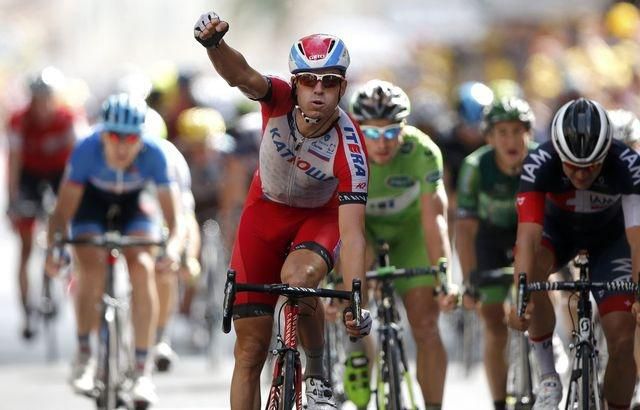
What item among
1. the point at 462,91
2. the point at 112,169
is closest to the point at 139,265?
the point at 112,169

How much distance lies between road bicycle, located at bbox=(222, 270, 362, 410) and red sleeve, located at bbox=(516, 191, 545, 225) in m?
1.50

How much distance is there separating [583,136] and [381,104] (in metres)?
1.99

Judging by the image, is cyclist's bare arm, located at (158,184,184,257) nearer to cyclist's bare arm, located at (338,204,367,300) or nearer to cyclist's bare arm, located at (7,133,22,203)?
cyclist's bare arm, located at (338,204,367,300)

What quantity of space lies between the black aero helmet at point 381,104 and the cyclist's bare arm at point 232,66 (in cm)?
227

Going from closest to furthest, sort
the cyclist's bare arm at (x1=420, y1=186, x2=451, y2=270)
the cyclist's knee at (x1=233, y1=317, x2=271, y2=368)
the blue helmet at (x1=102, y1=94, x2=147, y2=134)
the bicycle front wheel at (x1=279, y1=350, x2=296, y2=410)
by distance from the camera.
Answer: the bicycle front wheel at (x1=279, y1=350, x2=296, y2=410) → the cyclist's knee at (x1=233, y1=317, x2=271, y2=368) → the cyclist's bare arm at (x1=420, y1=186, x2=451, y2=270) → the blue helmet at (x1=102, y1=94, x2=147, y2=134)

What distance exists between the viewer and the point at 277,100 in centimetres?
934

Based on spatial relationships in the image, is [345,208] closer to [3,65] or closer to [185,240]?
[185,240]

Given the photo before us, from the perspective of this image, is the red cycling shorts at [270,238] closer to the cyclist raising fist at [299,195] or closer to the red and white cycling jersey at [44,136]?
the cyclist raising fist at [299,195]

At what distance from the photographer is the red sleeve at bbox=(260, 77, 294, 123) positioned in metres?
9.31

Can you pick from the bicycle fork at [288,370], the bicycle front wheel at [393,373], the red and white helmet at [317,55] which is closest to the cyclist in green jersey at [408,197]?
the bicycle front wheel at [393,373]

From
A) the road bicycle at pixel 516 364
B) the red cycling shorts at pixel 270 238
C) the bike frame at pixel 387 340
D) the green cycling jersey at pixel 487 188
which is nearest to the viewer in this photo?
the red cycling shorts at pixel 270 238

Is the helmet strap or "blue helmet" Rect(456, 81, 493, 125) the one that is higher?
"blue helmet" Rect(456, 81, 493, 125)

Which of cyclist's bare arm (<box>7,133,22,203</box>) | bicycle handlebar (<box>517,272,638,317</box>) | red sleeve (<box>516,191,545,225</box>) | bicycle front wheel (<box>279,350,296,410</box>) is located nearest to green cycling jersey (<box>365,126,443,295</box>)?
red sleeve (<box>516,191,545,225</box>)

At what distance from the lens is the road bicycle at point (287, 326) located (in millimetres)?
8641
